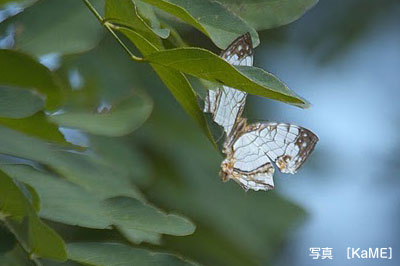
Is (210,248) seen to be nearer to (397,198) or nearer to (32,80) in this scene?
(397,198)

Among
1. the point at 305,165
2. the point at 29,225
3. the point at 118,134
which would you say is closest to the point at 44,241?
the point at 29,225

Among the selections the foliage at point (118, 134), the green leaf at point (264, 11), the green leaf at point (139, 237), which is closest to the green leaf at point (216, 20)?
the foliage at point (118, 134)

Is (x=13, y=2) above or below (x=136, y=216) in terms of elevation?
above

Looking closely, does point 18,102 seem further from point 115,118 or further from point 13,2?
point 115,118

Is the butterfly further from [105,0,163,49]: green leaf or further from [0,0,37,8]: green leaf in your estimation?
[0,0,37,8]: green leaf

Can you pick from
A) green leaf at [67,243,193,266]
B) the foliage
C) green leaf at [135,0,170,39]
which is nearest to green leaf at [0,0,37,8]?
the foliage

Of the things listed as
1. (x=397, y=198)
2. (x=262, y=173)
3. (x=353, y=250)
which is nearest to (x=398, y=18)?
(x=397, y=198)
